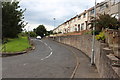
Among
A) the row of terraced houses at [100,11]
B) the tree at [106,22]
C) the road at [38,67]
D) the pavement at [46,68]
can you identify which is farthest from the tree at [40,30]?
the tree at [106,22]

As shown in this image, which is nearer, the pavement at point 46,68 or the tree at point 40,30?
the pavement at point 46,68

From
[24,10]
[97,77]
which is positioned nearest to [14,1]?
[24,10]

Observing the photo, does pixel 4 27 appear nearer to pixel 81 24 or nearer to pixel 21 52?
pixel 21 52

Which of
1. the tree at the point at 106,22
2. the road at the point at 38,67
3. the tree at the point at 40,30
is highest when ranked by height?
the tree at the point at 40,30

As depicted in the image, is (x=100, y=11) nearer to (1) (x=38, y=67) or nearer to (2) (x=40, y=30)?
(1) (x=38, y=67)

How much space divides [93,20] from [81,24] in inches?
1175

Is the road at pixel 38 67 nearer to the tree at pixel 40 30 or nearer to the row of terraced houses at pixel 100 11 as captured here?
the row of terraced houses at pixel 100 11

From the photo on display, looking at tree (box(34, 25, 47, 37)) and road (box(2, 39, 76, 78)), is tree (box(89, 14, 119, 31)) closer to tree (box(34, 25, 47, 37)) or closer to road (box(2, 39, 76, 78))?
road (box(2, 39, 76, 78))

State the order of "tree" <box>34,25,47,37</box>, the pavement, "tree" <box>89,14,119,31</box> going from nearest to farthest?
the pavement → "tree" <box>89,14,119,31</box> → "tree" <box>34,25,47,37</box>

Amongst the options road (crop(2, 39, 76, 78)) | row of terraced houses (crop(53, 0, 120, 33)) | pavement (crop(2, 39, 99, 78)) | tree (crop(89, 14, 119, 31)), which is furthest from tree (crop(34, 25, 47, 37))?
tree (crop(89, 14, 119, 31))

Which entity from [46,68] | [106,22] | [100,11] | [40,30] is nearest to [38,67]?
[46,68]

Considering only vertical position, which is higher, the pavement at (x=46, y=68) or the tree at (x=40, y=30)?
the tree at (x=40, y=30)

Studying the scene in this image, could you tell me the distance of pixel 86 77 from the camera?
31.6ft

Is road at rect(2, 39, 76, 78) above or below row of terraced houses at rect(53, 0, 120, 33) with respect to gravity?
below
